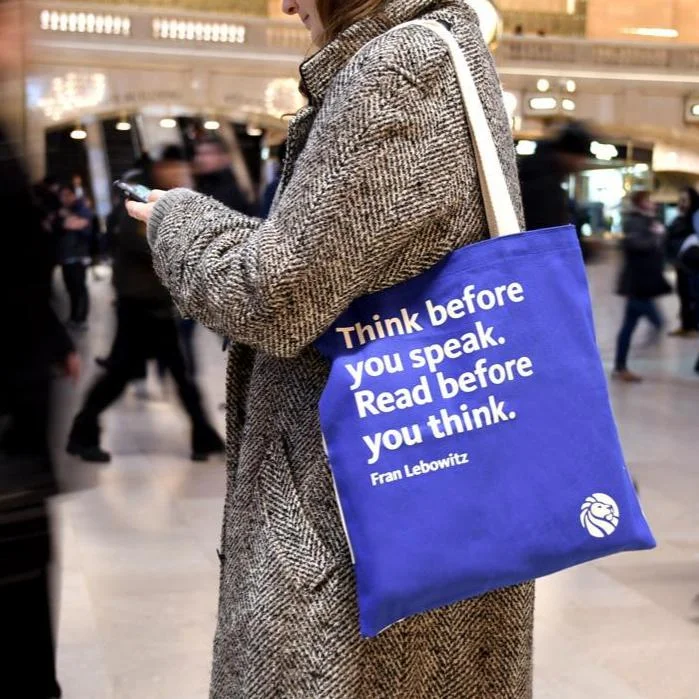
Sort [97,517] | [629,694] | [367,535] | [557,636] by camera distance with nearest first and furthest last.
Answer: [367,535] → [629,694] → [557,636] → [97,517]

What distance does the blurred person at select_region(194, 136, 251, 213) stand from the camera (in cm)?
684

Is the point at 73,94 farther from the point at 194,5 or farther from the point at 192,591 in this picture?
the point at 192,591

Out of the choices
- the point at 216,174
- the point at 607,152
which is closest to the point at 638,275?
the point at 216,174

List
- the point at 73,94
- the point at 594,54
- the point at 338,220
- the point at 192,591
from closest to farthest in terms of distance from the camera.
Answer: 1. the point at 338,220
2. the point at 192,591
3. the point at 73,94
4. the point at 594,54

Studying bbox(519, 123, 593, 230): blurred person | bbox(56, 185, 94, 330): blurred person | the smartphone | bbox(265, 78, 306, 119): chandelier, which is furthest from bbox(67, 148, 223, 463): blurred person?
bbox(265, 78, 306, 119): chandelier

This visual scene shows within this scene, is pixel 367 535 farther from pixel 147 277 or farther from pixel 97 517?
pixel 147 277

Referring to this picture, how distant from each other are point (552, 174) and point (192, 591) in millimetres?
1873

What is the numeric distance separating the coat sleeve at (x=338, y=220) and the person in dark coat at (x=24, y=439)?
1.63 feet

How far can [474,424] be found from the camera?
136 cm

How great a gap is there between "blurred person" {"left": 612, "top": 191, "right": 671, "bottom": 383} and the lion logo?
8.55 metres

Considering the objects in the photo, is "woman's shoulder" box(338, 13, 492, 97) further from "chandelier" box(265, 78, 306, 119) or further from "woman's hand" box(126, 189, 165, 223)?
"chandelier" box(265, 78, 306, 119)

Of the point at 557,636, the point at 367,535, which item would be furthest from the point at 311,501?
the point at 557,636

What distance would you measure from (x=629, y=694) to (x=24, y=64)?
96.6 inches

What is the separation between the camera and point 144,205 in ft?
5.02
